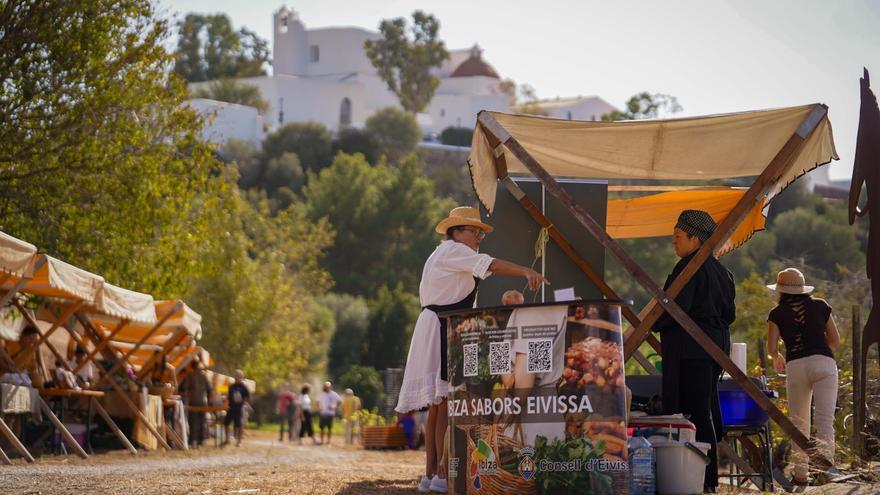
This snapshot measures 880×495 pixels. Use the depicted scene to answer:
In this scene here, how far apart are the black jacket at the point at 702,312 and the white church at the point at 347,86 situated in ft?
359

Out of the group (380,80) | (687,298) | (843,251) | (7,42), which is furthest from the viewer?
(380,80)

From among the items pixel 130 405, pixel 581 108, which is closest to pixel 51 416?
pixel 130 405

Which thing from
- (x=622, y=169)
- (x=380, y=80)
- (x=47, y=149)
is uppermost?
(x=380, y=80)

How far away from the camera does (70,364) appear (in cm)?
1892

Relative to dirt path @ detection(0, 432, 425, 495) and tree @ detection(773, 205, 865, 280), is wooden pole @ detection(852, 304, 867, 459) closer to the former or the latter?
dirt path @ detection(0, 432, 425, 495)

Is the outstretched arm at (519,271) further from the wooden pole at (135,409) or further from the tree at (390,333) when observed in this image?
the tree at (390,333)

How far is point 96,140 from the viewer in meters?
19.2

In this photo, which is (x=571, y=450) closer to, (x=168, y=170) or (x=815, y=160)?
(x=815, y=160)

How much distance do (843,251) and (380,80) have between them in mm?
83037

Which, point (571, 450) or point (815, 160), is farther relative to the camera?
point (815, 160)

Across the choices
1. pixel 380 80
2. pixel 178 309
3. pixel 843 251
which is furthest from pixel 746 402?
pixel 380 80

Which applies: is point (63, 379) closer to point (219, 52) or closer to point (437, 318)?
point (437, 318)

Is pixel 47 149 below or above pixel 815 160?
above

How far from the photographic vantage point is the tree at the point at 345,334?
71.2m
